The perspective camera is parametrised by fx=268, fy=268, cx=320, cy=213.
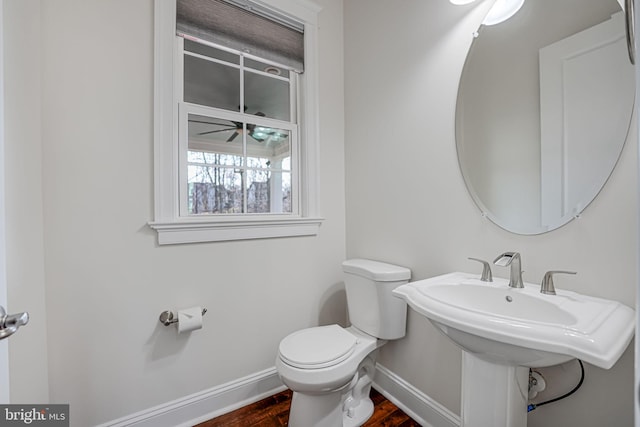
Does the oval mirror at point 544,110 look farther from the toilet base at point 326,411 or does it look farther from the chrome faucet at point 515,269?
the toilet base at point 326,411

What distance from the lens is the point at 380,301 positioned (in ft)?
4.71

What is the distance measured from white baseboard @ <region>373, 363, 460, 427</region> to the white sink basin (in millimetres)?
671

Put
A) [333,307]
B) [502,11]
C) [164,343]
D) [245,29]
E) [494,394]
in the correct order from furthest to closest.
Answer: [333,307]
[245,29]
[164,343]
[502,11]
[494,394]

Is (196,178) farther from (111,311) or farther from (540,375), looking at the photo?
(540,375)

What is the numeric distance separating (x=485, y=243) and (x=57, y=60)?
6.57 feet

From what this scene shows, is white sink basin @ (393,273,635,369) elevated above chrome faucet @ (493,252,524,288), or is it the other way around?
chrome faucet @ (493,252,524,288)

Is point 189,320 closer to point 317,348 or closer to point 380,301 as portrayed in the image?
point 317,348

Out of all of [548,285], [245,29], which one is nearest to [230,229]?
[245,29]

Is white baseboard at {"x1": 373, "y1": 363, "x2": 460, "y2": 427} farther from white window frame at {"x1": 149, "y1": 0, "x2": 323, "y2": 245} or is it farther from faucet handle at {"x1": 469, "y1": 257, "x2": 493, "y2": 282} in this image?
white window frame at {"x1": 149, "y1": 0, "x2": 323, "y2": 245}

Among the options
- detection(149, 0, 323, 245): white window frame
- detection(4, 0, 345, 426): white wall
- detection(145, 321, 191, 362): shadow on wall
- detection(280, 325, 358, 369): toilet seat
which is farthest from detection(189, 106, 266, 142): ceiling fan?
detection(280, 325, 358, 369): toilet seat

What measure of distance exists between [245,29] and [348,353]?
189cm

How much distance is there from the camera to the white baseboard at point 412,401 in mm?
1305

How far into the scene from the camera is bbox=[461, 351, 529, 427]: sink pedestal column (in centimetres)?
86

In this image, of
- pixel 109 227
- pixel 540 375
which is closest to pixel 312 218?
pixel 109 227
